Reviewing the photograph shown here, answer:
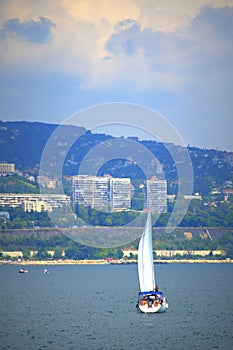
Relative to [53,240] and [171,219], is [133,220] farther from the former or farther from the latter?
[53,240]

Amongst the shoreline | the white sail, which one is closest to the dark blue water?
the white sail

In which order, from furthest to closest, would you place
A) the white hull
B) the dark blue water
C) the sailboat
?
1. the sailboat
2. the white hull
3. the dark blue water

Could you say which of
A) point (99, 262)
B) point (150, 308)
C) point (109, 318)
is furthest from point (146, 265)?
point (99, 262)

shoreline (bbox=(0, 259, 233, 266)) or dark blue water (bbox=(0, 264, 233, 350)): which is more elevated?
shoreline (bbox=(0, 259, 233, 266))

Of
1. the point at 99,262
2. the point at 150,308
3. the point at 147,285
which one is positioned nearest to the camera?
the point at 150,308

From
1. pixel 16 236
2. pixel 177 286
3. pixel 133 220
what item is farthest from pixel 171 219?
pixel 177 286

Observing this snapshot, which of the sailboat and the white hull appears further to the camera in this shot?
the sailboat

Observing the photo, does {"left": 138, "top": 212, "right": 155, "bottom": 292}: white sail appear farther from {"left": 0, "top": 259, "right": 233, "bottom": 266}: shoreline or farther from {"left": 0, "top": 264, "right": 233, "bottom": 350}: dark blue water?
{"left": 0, "top": 259, "right": 233, "bottom": 266}: shoreline

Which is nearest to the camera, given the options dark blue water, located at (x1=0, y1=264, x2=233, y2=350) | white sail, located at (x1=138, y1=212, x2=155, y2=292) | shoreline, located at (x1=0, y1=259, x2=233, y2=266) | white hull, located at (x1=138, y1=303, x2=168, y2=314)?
dark blue water, located at (x1=0, y1=264, x2=233, y2=350)

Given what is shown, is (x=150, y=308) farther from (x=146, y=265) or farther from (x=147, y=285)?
(x=146, y=265)
